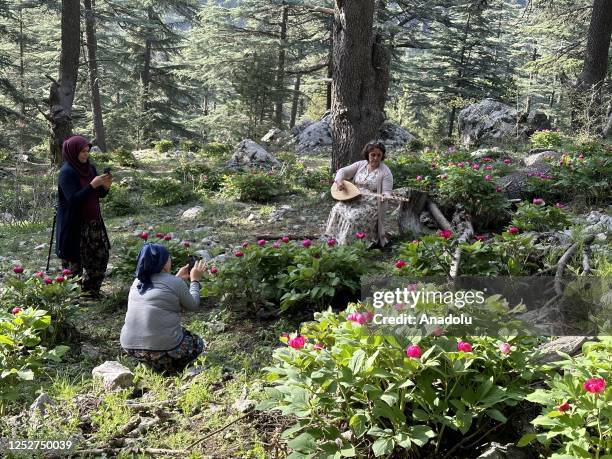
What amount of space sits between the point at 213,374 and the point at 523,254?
2694 millimetres

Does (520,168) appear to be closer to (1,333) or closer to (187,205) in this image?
(187,205)

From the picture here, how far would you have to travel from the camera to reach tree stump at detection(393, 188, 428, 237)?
659 cm

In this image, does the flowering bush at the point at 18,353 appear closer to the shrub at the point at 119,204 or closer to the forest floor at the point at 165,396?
the forest floor at the point at 165,396

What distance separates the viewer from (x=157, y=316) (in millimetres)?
3352

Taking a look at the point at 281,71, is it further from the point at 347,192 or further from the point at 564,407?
the point at 564,407

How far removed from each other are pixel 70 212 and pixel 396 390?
377 cm

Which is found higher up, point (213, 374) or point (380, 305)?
point (380, 305)

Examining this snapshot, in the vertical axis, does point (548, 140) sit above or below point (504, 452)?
above

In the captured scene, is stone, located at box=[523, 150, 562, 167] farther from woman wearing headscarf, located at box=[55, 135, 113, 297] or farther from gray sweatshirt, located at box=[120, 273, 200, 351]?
gray sweatshirt, located at box=[120, 273, 200, 351]

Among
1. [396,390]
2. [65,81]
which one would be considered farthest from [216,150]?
[396,390]

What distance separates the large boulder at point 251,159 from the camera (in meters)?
11.9

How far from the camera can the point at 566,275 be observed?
381 centimetres

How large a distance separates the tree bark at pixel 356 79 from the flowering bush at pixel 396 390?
21.1 feet

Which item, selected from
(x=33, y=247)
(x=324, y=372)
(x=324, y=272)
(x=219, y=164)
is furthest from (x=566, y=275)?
(x=219, y=164)
